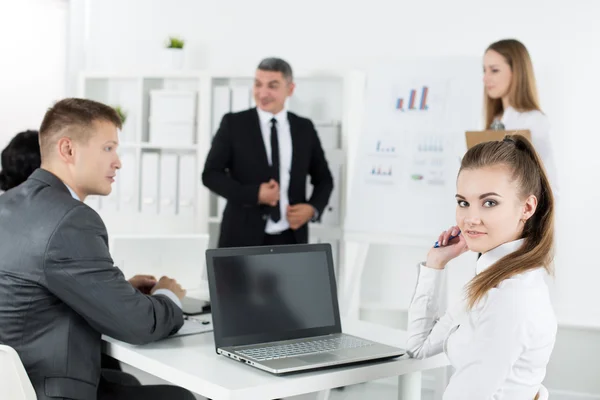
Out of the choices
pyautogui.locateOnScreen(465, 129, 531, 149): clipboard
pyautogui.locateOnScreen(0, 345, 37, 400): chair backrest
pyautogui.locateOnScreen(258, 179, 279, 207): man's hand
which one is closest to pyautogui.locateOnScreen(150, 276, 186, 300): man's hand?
pyautogui.locateOnScreen(0, 345, 37, 400): chair backrest

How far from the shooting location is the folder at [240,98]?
4387 millimetres

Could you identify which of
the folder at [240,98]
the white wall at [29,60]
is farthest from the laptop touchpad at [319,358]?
the white wall at [29,60]

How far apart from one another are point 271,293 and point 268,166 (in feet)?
6.38

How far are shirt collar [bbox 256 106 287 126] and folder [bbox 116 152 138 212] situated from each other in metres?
1.06

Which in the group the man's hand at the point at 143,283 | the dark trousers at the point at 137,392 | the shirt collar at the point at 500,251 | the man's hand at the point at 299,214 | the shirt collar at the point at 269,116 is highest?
the shirt collar at the point at 269,116

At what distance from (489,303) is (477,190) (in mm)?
259

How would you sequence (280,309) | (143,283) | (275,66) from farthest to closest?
(275,66) < (143,283) < (280,309)

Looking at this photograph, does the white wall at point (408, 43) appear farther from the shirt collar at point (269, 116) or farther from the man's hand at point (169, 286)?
the man's hand at point (169, 286)

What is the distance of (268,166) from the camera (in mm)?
3920

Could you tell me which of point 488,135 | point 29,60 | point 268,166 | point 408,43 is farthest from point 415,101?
point 29,60

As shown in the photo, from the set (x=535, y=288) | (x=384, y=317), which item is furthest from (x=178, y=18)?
(x=535, y=288)

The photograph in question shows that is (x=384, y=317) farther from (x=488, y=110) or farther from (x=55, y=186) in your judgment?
(x=55, y=186)

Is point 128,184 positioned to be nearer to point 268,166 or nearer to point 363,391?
point 268,166

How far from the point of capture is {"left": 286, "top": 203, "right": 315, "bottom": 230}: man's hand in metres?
3.84
